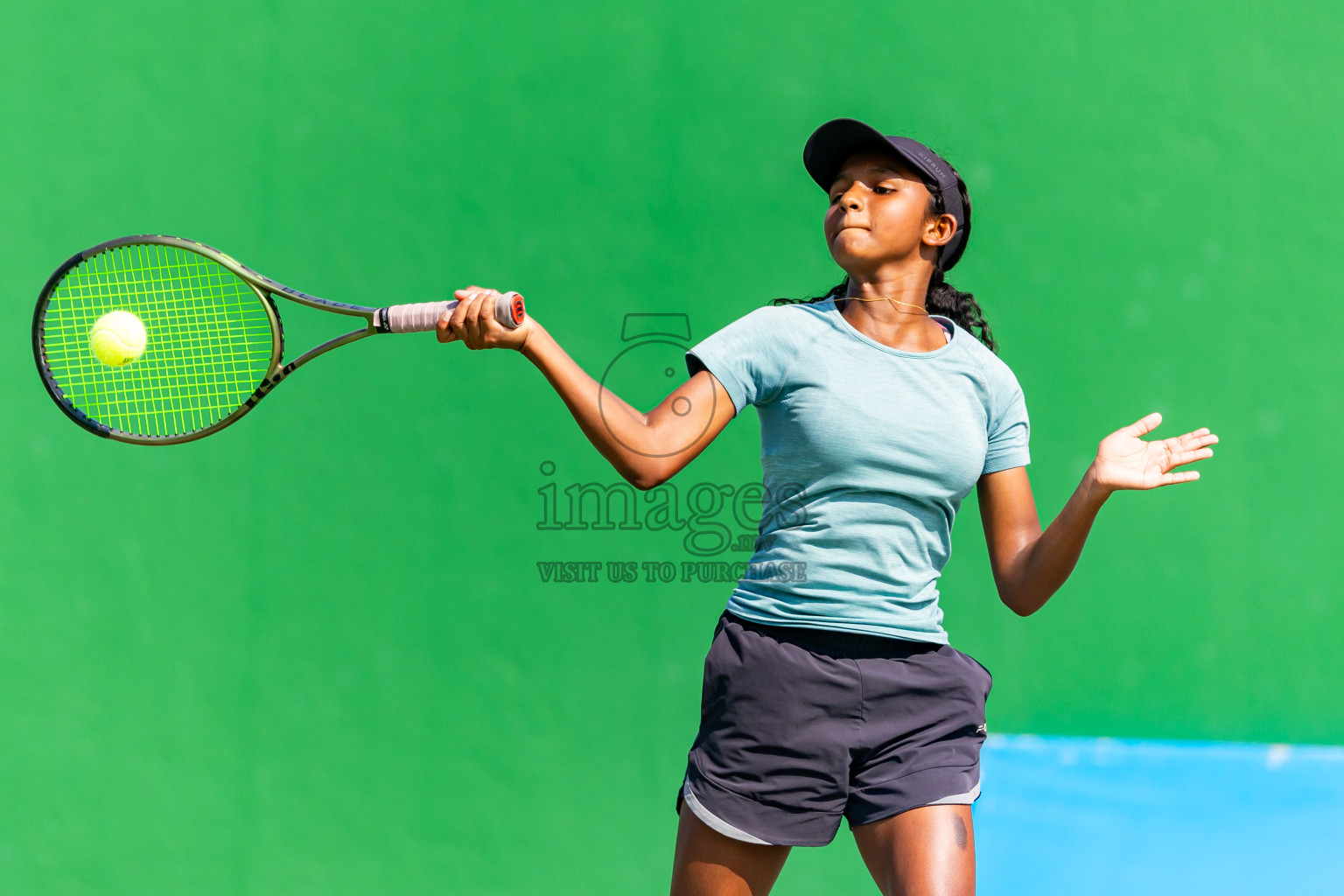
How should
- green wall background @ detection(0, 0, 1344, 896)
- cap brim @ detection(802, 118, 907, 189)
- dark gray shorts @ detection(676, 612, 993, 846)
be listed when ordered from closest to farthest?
dark gray shorts @ detection(676, 612, 993, 846)
cap brim @ detection(802, 118, 907, 189)
green wall background @ detection(0, 0, 1344, 896)

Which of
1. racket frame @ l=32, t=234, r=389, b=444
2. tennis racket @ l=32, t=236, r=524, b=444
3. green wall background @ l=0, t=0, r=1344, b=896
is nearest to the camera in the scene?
racket frame @ l=32, t=234, r=389, b=444

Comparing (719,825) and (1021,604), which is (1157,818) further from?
(719,825)

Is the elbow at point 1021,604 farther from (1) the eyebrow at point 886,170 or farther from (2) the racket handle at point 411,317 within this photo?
(2) the racket handle at point 411,317

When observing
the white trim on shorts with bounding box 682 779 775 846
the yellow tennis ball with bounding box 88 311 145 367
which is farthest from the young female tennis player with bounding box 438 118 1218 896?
the yellow tennis ball with bounding box 88 311 145 367

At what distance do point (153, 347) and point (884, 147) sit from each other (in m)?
1.53

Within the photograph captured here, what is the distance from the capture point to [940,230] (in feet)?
5.97

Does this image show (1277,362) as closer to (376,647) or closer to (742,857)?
(742,857)

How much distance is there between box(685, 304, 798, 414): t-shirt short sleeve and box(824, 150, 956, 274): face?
18 centimetres

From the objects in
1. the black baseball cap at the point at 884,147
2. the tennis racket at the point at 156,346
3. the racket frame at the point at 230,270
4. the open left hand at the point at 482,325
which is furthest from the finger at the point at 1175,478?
the tennis racket at the point at 156,346

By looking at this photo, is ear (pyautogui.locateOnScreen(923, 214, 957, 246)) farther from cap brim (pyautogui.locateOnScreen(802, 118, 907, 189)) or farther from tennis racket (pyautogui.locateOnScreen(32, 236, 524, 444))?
tennis racket (pyautogui.locateOnScreen(32, 236, 524, 444))

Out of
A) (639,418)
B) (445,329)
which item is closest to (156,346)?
(445,329)

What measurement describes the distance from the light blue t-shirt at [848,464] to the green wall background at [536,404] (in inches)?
37.3

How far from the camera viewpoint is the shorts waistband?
1.62 m

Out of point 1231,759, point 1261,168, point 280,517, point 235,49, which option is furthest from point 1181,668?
point 235,49
